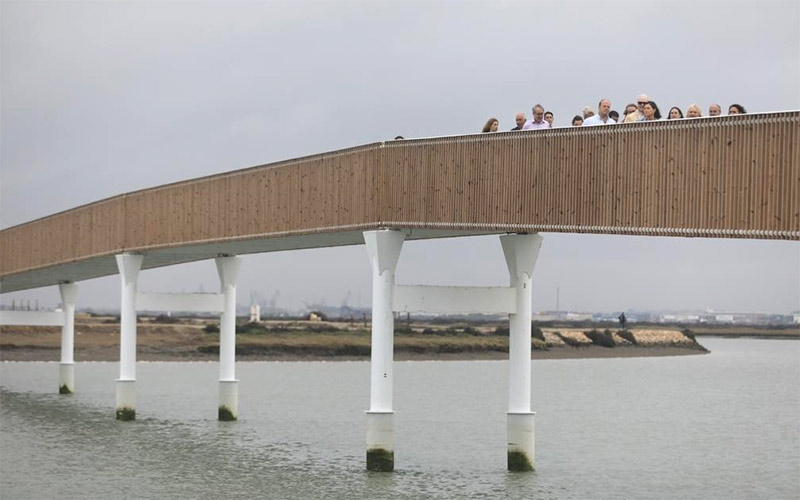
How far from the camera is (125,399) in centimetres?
5634

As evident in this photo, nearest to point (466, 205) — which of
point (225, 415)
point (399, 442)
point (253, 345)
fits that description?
point (399, 442)

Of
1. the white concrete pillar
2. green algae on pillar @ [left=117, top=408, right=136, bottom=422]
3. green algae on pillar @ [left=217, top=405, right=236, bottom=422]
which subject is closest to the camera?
green algae on pillar @ [left=117, top=408, right=136, bottom=422]

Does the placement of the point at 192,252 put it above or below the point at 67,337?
above

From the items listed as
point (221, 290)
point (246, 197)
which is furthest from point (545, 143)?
point (221, 290)

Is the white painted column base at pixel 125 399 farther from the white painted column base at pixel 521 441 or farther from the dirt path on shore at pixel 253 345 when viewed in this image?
the dirt path on shore at pixel 253 345

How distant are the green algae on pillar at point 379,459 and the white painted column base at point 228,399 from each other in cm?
1863

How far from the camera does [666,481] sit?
42.4 meters

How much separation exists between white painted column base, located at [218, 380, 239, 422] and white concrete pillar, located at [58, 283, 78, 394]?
22.3 metres

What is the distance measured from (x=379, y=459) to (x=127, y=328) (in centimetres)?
2087

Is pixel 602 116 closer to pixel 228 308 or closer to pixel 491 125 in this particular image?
pixel 491 125

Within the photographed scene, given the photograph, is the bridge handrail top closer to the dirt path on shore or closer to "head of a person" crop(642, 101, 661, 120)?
"head of a person" crop(642, 101, 661, 120)

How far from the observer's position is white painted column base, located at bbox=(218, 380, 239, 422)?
184ft

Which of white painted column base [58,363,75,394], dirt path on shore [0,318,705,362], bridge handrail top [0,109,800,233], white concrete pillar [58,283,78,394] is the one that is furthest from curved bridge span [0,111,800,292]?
dirt path on shore [0,318,705,362]

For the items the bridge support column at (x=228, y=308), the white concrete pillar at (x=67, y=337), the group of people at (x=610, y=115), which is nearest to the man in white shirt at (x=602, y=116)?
the group of people at (x=610, y=115)
